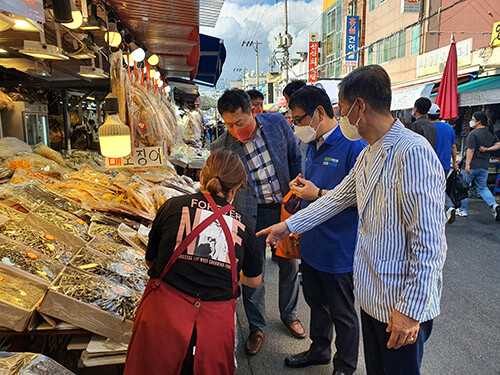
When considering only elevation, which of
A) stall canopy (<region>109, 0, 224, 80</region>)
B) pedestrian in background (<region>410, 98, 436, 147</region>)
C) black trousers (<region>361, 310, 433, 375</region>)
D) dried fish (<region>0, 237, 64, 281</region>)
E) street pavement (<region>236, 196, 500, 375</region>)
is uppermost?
stall canopy (<region>109, 0, 224, 80</region>)

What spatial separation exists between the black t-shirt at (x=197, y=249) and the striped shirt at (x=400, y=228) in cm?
62

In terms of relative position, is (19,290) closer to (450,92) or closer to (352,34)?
(450,92)

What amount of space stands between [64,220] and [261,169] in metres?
1.59

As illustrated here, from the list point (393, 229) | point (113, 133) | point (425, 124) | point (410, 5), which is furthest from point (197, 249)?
point (410, 5)

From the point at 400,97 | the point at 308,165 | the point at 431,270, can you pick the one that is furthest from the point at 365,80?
the point at 400,97

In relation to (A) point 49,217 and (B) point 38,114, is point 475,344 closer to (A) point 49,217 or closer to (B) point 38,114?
(A) point 49,217

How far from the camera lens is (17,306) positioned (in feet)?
5.70

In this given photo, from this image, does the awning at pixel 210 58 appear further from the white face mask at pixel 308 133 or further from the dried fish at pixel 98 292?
the dried fish at pixel 98 292

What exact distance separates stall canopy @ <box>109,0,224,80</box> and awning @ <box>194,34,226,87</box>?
4.71 feet

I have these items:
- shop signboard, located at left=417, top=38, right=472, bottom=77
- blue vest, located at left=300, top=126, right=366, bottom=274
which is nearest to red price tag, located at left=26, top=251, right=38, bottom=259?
blue vest, located at left=300, top=126, right=366, bottom=274

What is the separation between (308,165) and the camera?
2.65 m

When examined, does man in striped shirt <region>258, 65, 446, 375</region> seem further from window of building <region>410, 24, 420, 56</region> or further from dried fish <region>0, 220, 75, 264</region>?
window of building <region>410, 24, 420, 56</region>

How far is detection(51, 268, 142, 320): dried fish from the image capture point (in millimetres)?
1910

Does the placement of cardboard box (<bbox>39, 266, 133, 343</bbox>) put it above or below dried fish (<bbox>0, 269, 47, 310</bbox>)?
below
